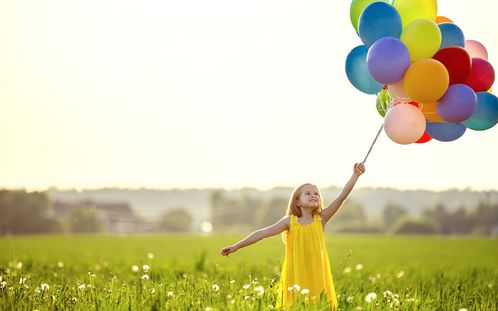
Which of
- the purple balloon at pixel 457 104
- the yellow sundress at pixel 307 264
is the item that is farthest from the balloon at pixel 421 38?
the yellow sundress at pixel 307 264

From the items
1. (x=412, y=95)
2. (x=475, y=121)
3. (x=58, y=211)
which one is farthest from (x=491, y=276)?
(x=58, y=211)

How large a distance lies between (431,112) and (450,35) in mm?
728

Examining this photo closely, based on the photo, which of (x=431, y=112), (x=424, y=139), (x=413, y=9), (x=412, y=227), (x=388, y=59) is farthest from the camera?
(x=412, y=227)

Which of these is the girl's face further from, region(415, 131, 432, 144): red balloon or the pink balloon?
the pink balloon

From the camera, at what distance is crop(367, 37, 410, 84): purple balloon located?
20.7ft

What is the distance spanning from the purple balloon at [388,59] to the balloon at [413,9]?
44 centimetres

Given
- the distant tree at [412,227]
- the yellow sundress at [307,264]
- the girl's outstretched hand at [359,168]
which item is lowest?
the distant tree at [412,227]

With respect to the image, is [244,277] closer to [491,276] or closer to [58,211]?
[491,276]

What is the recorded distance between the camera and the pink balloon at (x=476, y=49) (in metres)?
7.15

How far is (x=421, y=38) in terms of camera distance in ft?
20.9

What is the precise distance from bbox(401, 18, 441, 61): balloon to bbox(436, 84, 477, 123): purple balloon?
0.42 meters

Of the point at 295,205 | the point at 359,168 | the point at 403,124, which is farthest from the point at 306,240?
the point at 403,124

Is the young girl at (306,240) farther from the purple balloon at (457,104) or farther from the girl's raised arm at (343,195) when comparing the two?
the purple balloon at (457,104)

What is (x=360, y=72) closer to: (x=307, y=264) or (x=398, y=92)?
(x=398, y=92)
